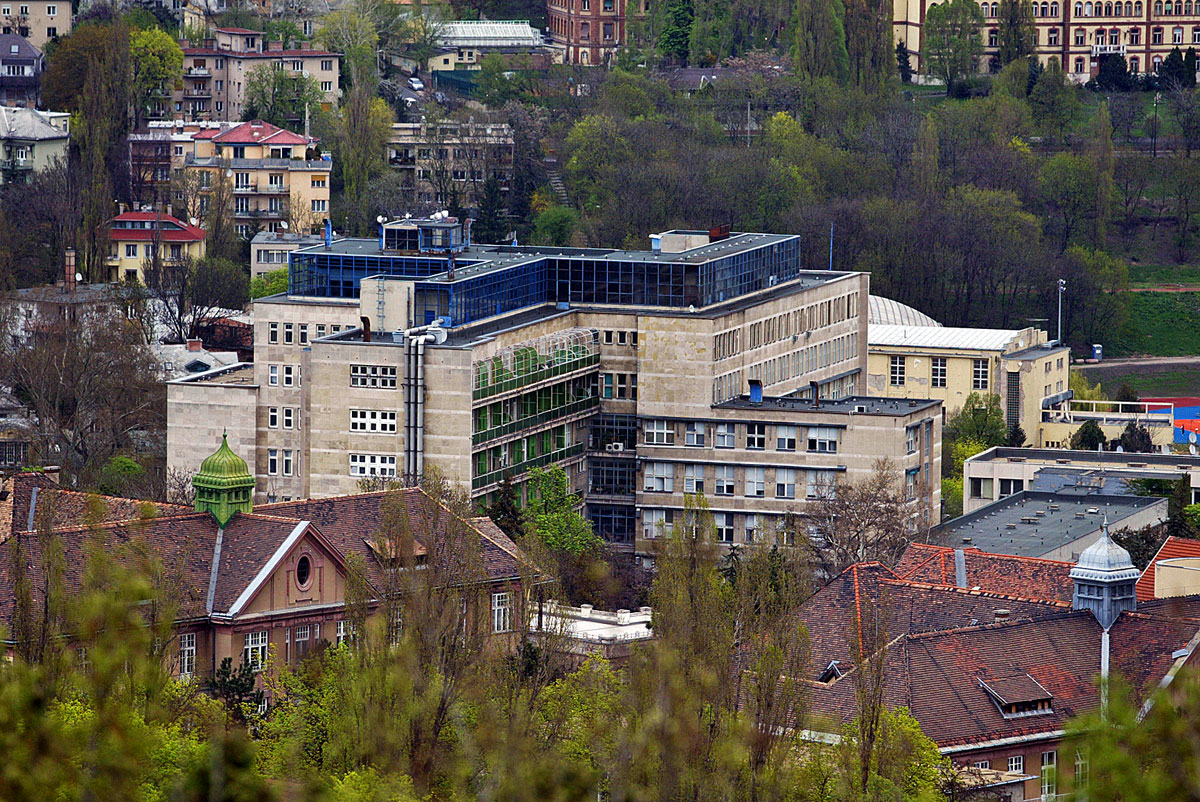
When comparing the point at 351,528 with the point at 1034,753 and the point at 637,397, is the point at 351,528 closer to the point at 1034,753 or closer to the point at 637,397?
the point at 1034,753

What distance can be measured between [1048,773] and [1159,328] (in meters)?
102

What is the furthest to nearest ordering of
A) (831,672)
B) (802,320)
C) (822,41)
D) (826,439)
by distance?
(822,41) → (802,320) → (826,439) → (831,672)

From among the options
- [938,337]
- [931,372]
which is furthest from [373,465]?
[938,337]

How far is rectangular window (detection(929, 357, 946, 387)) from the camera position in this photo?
12850 cm

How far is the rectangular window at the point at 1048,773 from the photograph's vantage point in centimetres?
5402

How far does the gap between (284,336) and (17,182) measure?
65552 mm

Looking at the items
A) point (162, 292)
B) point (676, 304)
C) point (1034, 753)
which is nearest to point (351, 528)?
point (1034, 753)

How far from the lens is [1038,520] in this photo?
89562 mm

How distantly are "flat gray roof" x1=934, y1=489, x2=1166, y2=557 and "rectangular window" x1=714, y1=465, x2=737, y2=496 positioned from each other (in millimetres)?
8823

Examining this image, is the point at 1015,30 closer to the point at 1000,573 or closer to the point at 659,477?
the point at 659,477

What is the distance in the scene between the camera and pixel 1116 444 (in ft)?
393

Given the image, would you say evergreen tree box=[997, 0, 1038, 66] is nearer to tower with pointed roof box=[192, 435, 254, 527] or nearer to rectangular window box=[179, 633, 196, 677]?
tower with pointed roof box=[192, 435, 254, 527]

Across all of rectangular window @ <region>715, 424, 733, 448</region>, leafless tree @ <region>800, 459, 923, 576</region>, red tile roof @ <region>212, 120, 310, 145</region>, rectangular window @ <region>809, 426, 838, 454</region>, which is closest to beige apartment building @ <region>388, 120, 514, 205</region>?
red tile roof @ <region>212, 120, 310, 145</region>

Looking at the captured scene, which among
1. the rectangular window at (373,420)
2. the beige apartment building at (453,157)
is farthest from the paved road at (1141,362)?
the rectangular window at (373,420)
